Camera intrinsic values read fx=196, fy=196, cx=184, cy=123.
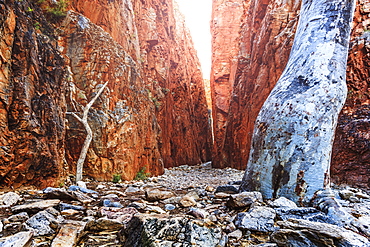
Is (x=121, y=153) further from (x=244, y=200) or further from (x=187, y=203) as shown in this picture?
(x=244, y=200)

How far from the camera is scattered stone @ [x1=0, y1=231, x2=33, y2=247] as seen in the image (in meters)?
1.35

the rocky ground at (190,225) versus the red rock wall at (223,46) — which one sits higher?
the red rock wall at (223,46)

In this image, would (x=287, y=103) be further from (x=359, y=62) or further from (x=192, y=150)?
(x=192, y=150)

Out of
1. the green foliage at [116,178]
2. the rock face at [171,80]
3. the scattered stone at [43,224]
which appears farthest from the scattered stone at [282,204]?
the rock face at [171,80]

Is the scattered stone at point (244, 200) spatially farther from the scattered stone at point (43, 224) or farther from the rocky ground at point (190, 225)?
the scattered stone at point (43, 224)

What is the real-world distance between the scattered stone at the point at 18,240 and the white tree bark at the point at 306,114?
2680mm

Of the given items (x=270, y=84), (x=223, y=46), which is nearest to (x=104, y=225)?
(x=270, y=84)

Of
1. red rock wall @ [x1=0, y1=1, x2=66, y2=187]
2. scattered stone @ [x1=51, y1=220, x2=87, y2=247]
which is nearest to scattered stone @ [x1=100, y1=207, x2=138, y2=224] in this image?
scattered stone @ [x1=51, y1=220, x2=87, y2=247]

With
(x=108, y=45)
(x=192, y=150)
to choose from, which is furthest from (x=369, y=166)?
(x=192, y=150)

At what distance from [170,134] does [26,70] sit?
50.3 ft

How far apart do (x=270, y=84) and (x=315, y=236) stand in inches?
425

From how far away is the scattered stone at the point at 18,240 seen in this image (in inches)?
53.2

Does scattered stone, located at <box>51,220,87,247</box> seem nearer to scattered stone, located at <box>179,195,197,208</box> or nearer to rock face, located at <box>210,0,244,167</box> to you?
scattered stone, located at <box>179,195,197,208</box>

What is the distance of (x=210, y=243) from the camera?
4.75 ft
